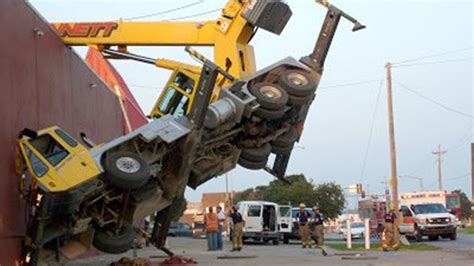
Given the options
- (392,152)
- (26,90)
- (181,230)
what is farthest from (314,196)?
(26,90)

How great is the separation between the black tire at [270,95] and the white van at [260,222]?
23.0 meters

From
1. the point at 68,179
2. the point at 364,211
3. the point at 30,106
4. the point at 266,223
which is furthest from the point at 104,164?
the point at 364,211

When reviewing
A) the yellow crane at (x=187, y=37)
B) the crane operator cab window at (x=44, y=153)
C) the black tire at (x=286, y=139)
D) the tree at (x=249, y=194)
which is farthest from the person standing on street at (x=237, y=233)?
the tree at (x=249, y=194)

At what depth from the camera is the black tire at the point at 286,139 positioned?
15.4m

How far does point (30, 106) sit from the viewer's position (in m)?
13.7

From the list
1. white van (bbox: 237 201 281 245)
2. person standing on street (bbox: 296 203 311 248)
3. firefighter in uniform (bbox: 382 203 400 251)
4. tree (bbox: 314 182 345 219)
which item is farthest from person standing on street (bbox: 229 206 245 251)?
tree (bbox: 314 182 345 219)

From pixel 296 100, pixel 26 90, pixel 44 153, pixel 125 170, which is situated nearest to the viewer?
pixel 44 153

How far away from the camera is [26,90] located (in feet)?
44.2

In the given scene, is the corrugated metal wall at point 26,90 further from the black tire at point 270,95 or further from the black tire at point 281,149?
the black tire at point 281,149

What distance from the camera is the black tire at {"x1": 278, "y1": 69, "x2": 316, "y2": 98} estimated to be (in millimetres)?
14781

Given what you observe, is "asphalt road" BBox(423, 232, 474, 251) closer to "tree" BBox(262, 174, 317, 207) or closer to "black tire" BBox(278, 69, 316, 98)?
"black tire" BBox(278, 69, 316, 98)

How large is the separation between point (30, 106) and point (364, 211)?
133 feet

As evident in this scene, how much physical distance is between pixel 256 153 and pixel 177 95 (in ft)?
6.86

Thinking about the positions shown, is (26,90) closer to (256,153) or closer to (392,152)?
(256,153)
